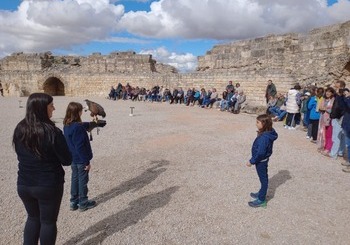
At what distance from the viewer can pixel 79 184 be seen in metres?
4.31

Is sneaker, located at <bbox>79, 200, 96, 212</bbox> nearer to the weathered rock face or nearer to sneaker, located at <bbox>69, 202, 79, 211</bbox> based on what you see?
sneaker, located at <bbox>69, 202, 79, 211</bbox>

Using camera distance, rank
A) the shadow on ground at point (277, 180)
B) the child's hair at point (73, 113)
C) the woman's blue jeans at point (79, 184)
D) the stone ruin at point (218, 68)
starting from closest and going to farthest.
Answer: the child's hair at point (73, 113), the woman's blue jeans at point (79, 184), the shadow on ground at point (277, 180), the stone ruin at point (218, 68)

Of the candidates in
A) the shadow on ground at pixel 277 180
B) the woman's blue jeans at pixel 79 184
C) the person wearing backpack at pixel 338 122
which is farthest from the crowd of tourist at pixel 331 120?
the woman's blue jeans at pixel 79 184

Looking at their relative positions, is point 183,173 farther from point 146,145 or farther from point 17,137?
point 17,137

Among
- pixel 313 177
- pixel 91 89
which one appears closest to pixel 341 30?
pixel 313 177

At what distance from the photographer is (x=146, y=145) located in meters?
8.16

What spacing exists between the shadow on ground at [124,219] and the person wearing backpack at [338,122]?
3832 mm

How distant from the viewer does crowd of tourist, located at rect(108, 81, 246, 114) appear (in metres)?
15.5

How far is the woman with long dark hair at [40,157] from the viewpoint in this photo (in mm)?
2727

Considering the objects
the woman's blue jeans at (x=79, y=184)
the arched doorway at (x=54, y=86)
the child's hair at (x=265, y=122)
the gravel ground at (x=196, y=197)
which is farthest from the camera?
the arched doorway at (x=54, y=86)

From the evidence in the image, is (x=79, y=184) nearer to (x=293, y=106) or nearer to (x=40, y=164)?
(x=40, y=164)

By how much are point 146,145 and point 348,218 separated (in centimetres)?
503

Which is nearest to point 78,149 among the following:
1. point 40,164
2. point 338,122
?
point 40,164

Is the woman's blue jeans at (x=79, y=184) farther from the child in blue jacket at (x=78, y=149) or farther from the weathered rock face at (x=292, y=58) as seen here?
the weathered rock face at (x=292, y=58)
